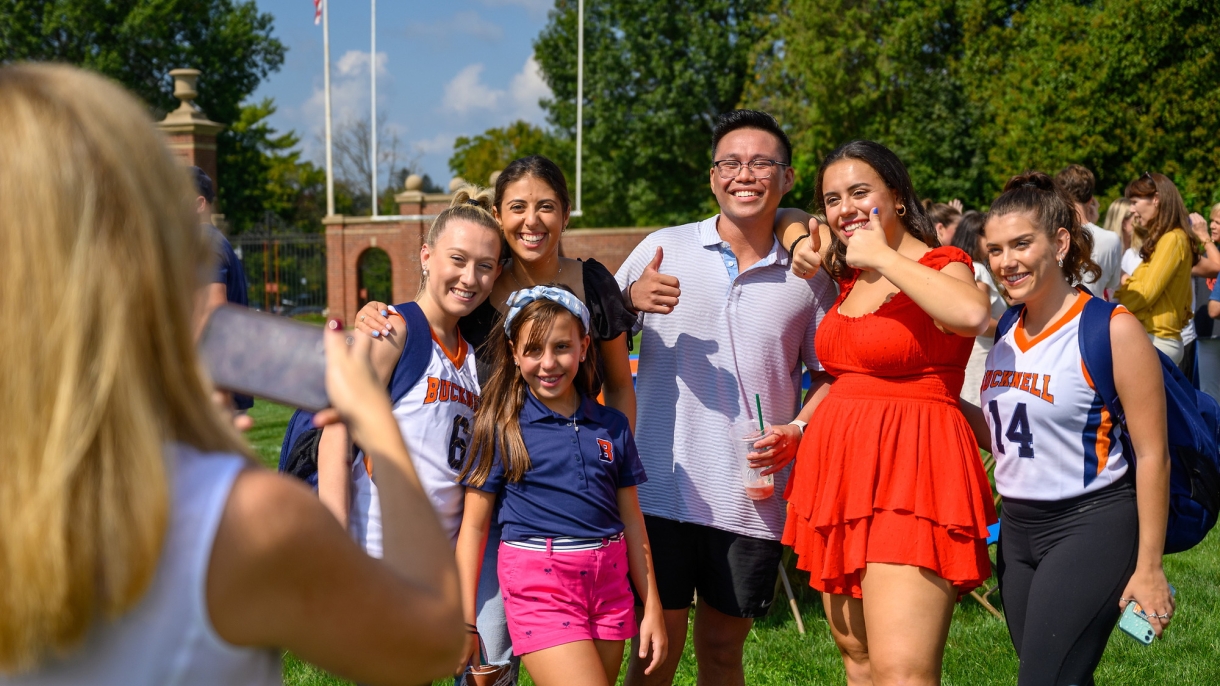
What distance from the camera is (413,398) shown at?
9.93ft

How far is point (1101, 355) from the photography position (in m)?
2.79

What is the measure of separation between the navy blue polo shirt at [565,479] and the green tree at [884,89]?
83.9 ft

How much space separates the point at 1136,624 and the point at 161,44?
43.5 meters

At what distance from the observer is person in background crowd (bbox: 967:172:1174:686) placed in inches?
109

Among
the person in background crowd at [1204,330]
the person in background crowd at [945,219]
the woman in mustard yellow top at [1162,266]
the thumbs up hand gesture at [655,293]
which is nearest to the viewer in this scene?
the thumbs up hand gesture at [655,293]

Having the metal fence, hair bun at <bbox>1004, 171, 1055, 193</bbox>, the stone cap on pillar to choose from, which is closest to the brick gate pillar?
the stone cap on pillar

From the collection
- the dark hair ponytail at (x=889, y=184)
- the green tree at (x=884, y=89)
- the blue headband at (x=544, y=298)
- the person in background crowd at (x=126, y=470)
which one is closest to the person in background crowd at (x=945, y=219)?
the dark hair ponytail at (x=889, y=184)

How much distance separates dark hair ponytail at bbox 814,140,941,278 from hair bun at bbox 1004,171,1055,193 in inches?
11.7

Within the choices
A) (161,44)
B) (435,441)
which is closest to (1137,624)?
(435,441)

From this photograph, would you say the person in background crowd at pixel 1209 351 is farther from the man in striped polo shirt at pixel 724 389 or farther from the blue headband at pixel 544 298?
the blue headband at pixel 544 298

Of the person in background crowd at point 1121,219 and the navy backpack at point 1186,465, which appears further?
the person in background crowd at point 1121,219

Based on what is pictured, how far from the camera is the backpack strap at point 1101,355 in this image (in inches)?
110

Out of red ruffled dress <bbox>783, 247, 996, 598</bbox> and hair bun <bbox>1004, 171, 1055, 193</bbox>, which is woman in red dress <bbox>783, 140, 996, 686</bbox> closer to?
red ruffled dress <bbox>783, 247, 996, 598</bbox>

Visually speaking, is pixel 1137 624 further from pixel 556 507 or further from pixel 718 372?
pixel 556 507
